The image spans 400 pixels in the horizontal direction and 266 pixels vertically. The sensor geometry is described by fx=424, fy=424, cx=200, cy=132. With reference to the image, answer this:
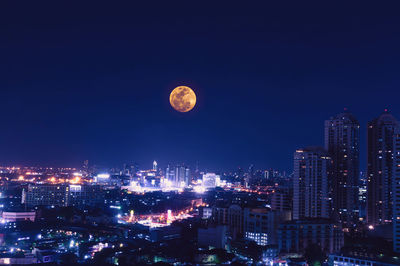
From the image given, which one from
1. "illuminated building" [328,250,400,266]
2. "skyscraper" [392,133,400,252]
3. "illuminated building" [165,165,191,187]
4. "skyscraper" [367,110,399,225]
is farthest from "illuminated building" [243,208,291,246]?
"illuminated building" [165,165,191,187]

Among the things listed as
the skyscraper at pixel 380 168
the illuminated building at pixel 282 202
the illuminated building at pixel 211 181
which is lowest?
the illuminated building at pixel 211 181

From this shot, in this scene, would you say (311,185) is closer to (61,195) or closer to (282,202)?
(282,202)

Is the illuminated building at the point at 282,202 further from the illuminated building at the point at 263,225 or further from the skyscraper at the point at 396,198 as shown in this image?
the skyscraper at the point at 396,198

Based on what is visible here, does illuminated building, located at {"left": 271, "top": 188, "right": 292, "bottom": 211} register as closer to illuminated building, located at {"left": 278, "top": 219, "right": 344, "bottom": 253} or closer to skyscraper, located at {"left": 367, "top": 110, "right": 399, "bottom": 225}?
skyscraper, located at {"left": 367, "top": 110, "right": 399, "bottom": 225}

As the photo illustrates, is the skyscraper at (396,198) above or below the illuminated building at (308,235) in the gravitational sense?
above

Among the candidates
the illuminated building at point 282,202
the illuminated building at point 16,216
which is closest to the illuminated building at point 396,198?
the illuminated building at point 282,202

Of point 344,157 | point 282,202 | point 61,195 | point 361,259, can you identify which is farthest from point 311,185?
point 61,195
